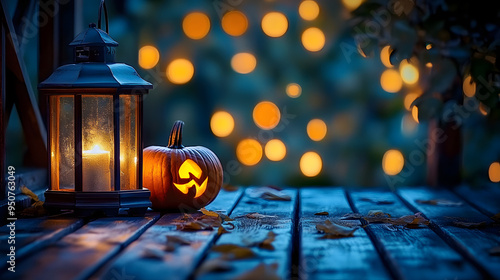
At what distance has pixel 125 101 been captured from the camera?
2.35 meters

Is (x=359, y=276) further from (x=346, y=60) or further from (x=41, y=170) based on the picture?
(x=346, y=60)

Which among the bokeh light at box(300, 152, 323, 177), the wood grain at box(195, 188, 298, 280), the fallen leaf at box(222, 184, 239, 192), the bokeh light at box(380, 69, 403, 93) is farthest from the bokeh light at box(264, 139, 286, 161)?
the bokeh light at box(380, 69, 403, 93)

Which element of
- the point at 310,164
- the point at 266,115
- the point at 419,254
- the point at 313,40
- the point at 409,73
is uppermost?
the point at 313,40

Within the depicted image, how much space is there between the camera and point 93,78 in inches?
89.5

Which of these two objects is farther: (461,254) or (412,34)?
(412,34)

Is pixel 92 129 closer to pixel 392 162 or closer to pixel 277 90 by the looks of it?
pixel 277 90

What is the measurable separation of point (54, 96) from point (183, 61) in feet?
4.43

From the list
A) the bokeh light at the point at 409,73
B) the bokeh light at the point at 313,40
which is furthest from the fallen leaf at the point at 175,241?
the bokeh light at the point at 409,73

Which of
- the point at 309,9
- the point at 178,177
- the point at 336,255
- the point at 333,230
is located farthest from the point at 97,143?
the point at 309,9

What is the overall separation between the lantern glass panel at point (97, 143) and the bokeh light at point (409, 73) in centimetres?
181

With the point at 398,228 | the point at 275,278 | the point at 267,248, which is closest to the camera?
the point at 275,278

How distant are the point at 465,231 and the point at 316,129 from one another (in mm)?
1507

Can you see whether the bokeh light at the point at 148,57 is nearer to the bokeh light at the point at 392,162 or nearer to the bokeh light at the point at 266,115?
the bokeh light at the point at 266,115

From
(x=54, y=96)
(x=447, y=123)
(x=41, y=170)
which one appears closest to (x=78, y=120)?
(x=54, y=96)
